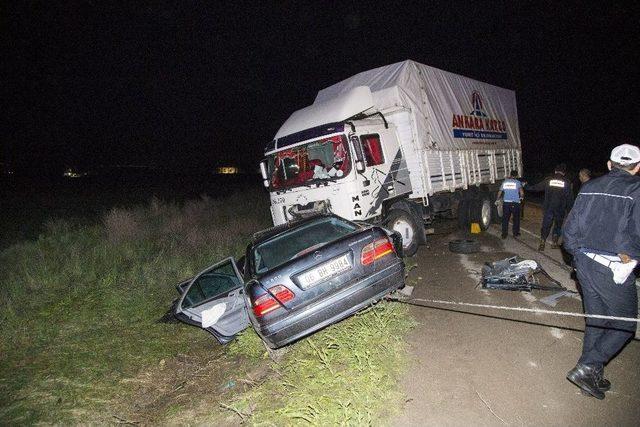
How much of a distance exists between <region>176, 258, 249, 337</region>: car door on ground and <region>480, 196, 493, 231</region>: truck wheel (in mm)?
6770

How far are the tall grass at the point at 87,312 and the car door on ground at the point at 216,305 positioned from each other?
750 millimetres

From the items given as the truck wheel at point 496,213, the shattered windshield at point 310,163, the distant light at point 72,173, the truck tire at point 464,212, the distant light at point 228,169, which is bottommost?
the truck wheel at point 496,213

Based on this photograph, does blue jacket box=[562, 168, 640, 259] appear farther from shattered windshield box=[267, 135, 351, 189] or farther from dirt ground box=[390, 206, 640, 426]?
shattered windshield box=[267, 135, 351, 189]

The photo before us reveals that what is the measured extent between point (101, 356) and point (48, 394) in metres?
0.76

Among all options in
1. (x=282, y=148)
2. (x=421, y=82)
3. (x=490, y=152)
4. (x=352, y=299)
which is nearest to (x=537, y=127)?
(x=490, y=152)

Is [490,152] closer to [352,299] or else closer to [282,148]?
[282,148]

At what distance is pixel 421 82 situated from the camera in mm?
7824

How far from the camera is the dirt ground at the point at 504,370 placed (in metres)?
2.63

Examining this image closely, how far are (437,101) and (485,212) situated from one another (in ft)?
10.7

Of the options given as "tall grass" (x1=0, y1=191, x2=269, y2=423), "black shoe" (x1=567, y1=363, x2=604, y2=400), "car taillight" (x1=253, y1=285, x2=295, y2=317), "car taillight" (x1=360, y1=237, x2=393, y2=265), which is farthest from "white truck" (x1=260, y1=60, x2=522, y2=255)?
"black shoe" (x1=567, y1=363, x2=604, y2=400)

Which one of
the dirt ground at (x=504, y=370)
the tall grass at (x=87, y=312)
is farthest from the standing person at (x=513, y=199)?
the tall grass at (x=87, y=312)

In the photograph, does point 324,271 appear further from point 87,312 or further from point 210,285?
point 87,312

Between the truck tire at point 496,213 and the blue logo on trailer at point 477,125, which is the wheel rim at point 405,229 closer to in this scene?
the blue logo on trailer at point 477,125

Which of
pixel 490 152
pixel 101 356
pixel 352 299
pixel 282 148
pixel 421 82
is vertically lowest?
pixel 101 356
